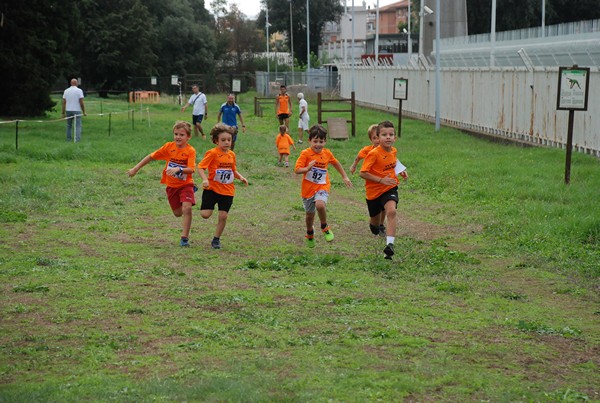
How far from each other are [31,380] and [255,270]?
15.2ft

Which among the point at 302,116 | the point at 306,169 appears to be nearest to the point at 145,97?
the point at 302,116

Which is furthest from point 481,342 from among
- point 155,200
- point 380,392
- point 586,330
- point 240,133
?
point 240,133

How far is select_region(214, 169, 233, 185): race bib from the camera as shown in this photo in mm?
12984

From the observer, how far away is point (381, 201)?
12586 mm

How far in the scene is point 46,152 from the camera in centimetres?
2409

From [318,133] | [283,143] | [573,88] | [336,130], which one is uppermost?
[573,88]

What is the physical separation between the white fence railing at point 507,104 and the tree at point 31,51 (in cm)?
1532

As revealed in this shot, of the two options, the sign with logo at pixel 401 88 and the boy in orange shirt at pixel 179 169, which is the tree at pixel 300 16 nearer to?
the sign with logo at pixel 401 88

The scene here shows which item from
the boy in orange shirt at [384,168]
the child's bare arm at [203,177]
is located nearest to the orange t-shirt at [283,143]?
the child's bare arm at [203,177]

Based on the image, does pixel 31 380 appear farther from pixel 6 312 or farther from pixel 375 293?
pixel 375 293

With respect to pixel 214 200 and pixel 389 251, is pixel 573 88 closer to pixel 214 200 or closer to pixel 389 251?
pixel 389 251

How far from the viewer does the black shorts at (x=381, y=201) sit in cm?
1230

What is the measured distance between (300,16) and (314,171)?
10542 cm

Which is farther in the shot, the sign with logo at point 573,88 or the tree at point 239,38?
the tree at point 239,38
